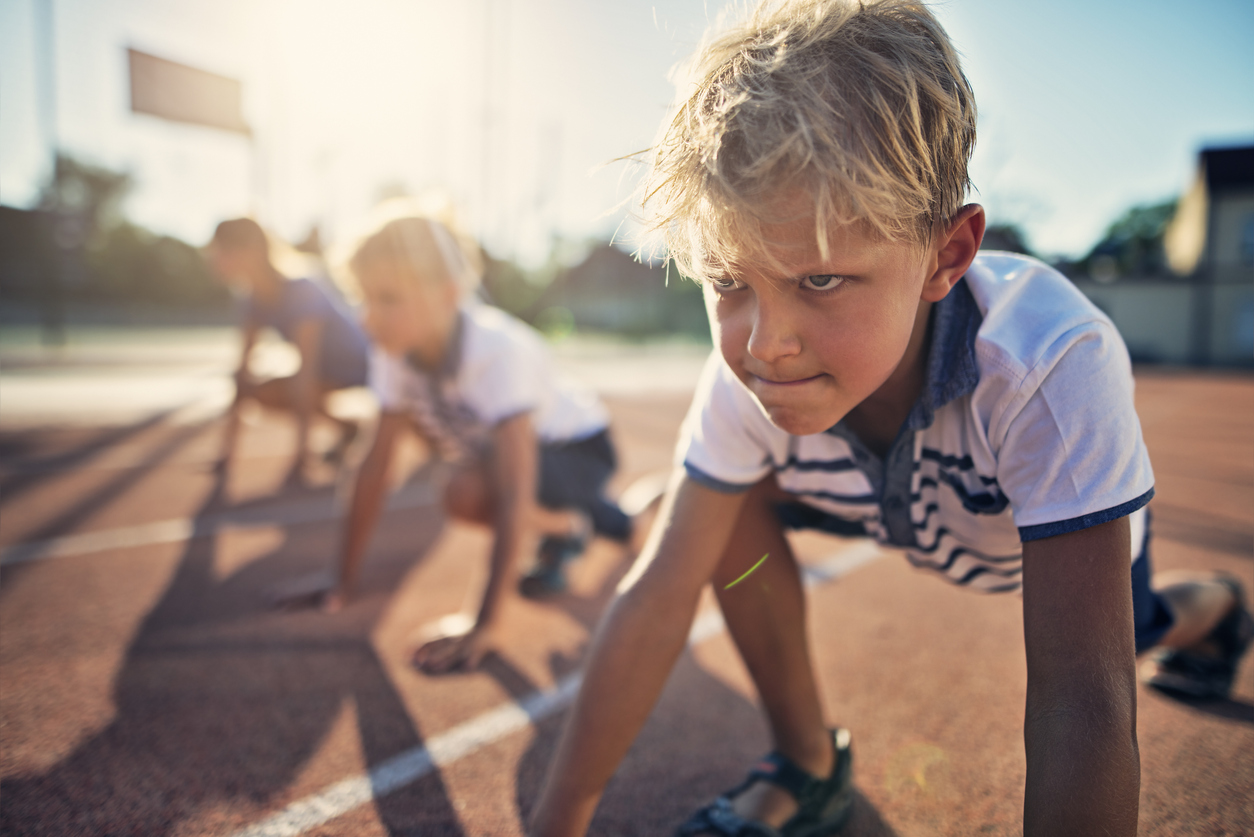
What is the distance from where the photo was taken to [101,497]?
4.48m

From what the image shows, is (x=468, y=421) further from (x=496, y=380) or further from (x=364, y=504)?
(x=364, y=504)

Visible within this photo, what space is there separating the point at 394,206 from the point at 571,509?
5.20 ft

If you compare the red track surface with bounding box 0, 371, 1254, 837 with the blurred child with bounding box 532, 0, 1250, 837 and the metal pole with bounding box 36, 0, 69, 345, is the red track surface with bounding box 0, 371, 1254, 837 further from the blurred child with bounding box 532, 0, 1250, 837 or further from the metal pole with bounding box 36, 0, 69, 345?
the metal pole with bounding box 36, 0, 69, 345

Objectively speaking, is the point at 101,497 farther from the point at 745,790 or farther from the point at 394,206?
the point at 745,790

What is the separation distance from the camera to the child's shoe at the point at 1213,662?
6.90ft

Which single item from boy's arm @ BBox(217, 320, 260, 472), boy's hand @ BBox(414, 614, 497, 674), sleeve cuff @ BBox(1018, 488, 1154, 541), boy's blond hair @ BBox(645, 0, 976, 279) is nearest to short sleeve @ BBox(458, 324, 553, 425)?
boy's hand @ BBox(414, 614, 497, 674)

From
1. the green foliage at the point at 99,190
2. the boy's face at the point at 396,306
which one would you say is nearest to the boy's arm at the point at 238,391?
the boy's face at the point at 396,306

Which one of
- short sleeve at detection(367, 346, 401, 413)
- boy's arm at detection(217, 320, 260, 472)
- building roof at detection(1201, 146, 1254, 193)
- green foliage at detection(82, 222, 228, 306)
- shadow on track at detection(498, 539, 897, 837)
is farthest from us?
green foliage at detection(82, 222, 228, 306)

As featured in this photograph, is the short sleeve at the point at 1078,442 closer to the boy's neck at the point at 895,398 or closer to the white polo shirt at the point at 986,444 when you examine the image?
the white polo shirt at the point at 986,444

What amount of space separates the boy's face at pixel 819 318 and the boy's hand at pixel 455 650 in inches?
65.5

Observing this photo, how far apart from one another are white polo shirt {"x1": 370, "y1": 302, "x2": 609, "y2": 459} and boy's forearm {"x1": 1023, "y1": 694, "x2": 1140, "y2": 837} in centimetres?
206

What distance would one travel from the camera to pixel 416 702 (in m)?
2.19

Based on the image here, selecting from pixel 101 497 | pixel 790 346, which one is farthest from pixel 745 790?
pixel 101 497

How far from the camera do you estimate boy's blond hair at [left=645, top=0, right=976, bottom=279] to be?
0.96 m
